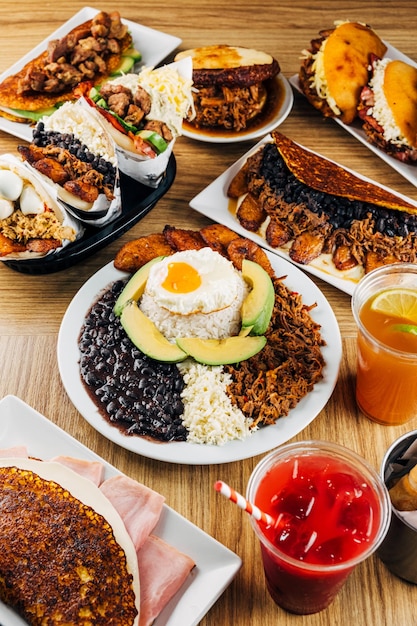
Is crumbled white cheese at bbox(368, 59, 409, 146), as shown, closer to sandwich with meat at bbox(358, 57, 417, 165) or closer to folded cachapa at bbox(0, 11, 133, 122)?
sandwich with meat at bbox(358, 57, 417, 165)

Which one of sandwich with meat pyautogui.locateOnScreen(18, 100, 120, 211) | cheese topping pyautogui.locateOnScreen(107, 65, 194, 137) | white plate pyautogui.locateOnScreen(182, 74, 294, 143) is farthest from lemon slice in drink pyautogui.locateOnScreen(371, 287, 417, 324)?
white plate pyautogui.locateOnScreen(182, 74, 294, 143)

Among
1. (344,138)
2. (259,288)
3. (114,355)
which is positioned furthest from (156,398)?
(344,138)

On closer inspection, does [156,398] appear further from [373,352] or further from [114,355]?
[373,352]

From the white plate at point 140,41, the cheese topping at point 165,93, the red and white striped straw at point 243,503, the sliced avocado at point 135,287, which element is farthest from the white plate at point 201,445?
the white plate at point 140,41

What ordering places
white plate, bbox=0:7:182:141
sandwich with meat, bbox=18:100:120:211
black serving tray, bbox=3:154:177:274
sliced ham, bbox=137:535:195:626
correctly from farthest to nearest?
→ 1. white plate, bbox=0:7:182:141
2. black serving tray, bbox=3:154:177:274
3. sandwich with meat, bbox=18:100:120:211
4. sliced ham, bbox=137:535:195:626

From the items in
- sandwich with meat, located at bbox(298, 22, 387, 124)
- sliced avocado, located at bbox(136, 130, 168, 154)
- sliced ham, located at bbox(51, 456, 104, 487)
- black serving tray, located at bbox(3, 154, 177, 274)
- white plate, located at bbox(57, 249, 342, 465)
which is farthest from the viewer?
sandwich with meat, located at bbox(298, 22, 387, 124)

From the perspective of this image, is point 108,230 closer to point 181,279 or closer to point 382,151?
point 181,279

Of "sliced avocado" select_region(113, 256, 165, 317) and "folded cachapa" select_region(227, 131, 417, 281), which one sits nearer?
"sliced avocado" select_region(113, 256, 165, 317)
